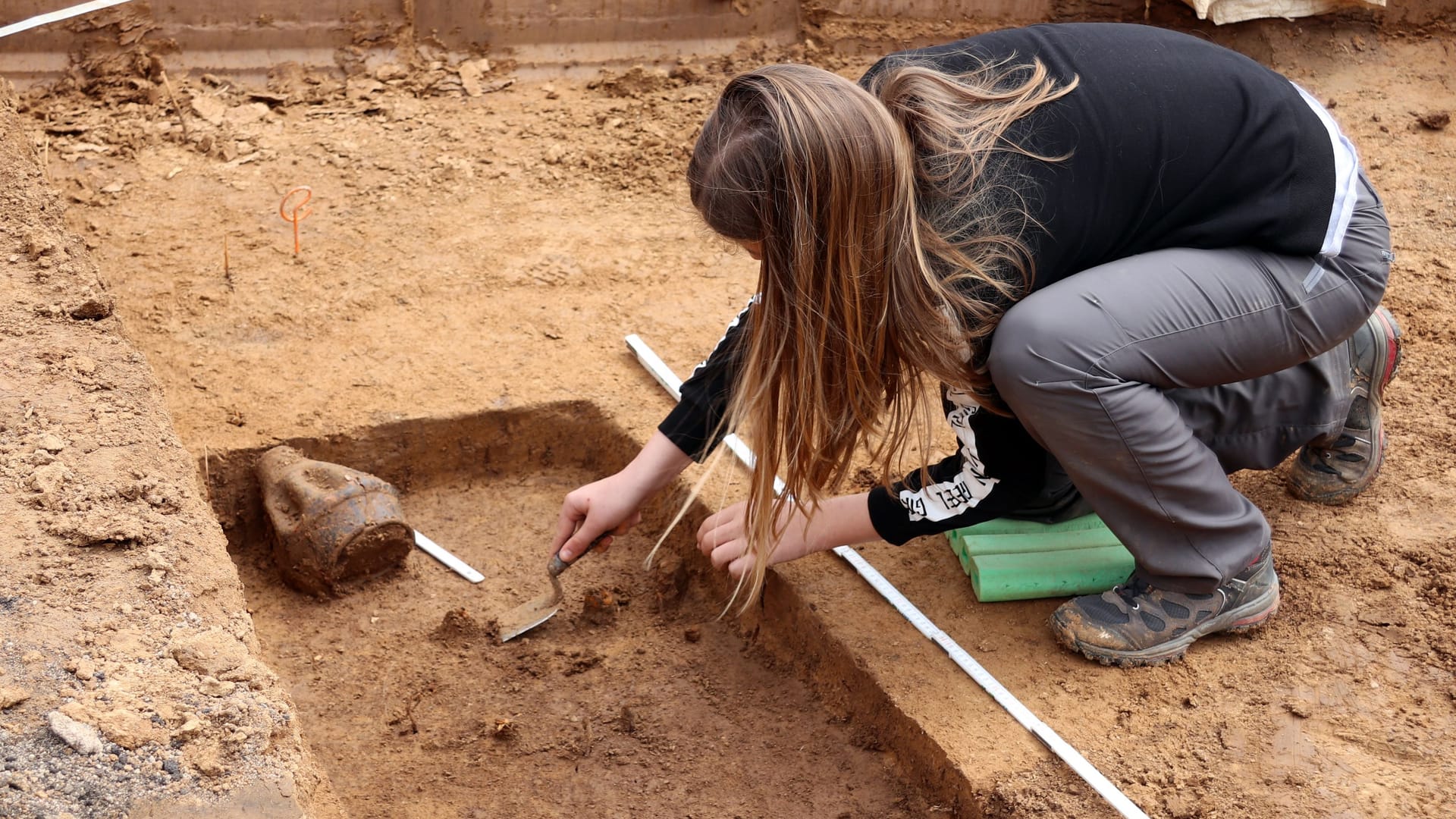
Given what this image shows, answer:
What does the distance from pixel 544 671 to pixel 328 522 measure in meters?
0.54

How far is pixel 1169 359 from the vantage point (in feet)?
6.52

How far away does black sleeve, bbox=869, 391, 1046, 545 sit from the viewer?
215cm

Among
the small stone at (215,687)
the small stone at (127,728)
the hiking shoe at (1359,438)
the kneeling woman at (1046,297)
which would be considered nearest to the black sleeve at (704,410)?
the kneeling woman at (1046,297)

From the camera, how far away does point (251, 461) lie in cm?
272

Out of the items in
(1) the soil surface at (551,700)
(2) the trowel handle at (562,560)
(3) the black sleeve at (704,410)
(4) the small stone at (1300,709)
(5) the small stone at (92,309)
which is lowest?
(1) the soil surface at (551,700)

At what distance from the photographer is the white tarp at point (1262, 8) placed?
15.5ft

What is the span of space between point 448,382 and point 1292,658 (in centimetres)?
194

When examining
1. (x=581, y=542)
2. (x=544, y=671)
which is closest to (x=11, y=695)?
(x=581, y=542)

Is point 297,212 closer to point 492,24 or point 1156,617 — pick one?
point 492,24

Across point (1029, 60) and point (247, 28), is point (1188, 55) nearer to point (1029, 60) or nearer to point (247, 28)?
point (1029, 60)

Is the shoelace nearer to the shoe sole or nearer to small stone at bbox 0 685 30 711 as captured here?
the shoe sole

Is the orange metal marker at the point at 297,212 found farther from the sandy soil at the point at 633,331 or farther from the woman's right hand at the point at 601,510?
the woman's right hand at the point at 601,510

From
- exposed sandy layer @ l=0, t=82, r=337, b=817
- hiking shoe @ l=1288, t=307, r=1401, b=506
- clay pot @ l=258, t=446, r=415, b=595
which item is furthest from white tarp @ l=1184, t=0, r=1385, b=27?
exposed sandy layer @ l=0, t=82, r=337, b=817

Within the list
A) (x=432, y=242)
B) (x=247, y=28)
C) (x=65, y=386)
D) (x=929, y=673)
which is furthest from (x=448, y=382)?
(x=247, y=28)
